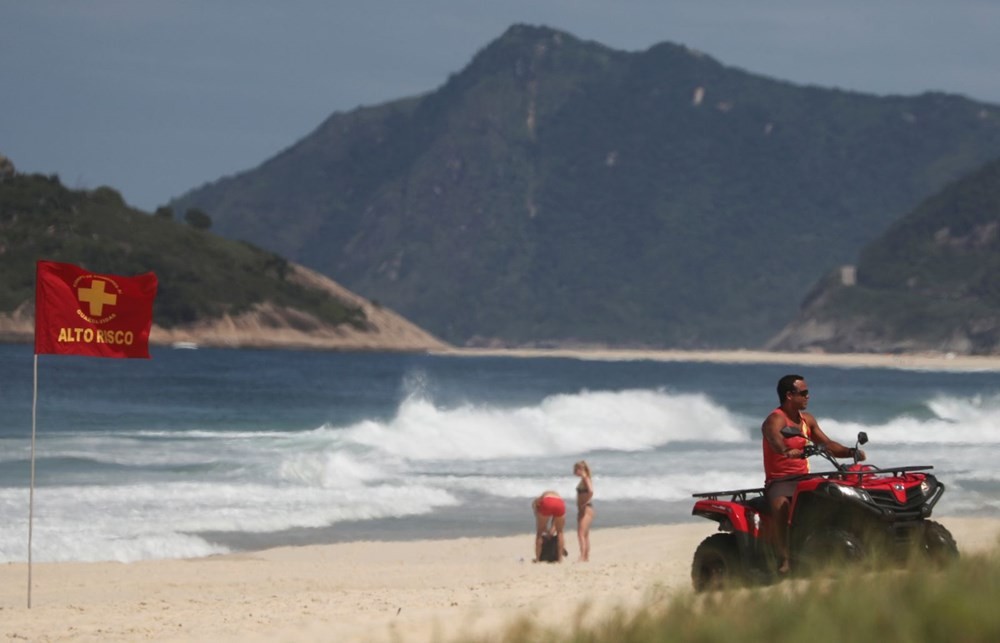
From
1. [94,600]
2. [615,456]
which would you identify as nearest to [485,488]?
[615,456]

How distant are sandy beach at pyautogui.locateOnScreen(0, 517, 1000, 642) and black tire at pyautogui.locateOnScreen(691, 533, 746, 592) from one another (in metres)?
0.28

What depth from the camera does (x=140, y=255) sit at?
164000mm

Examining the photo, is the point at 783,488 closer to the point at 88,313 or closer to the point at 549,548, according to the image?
the point at 88,313

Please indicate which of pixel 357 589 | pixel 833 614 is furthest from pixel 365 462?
pixel 833 614

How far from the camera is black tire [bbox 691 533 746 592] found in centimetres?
1013

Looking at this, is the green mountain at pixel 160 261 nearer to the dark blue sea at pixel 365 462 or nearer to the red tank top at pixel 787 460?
the dark blue sea at pixel 365 462

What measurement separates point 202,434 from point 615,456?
10603mm

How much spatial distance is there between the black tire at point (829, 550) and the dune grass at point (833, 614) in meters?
0.66

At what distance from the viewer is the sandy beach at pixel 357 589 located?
1065 centimetres

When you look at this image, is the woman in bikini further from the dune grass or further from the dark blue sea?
the dune grass

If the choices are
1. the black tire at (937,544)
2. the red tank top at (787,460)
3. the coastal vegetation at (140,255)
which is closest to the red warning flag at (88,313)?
the red tank top at (787,460)

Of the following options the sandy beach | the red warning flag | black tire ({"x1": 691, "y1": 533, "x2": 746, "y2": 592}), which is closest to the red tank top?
black tire ({"x1": 691, "y1": 533, "x2": 746, "y2": 592})

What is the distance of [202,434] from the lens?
125 feet

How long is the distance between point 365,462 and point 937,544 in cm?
1956
